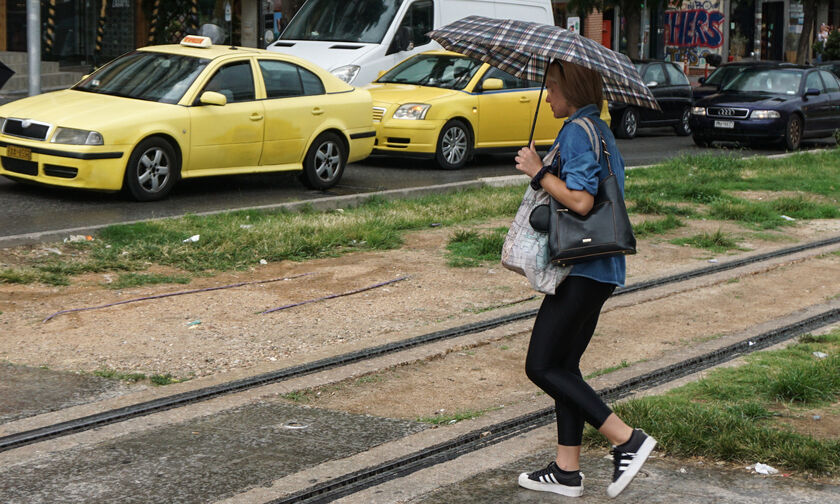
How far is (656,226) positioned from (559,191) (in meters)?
7.41

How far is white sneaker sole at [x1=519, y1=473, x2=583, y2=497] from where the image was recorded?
4.48 m

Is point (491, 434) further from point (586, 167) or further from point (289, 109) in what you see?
point (289, 109)

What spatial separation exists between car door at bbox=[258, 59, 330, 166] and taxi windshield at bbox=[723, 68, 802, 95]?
467 inches

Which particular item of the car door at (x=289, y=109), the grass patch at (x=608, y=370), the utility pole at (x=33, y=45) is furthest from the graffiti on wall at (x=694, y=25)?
the grass patch at (x=608, y=370)

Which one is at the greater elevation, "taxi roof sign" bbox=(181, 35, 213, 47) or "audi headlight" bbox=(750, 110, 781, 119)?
"taxi roof sign" bbox=(181, 35, 213, 47)

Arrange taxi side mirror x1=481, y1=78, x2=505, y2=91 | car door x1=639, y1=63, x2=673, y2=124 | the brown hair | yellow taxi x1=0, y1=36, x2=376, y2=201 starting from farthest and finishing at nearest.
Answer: car door x1=639, y1=63, x2=673, y2=124 → taxi side mirror x1=481, y1=78, x2=505, y2=91 → yellow taxi x1=0, y1=36, x2=376, y2=201 → the brown hair

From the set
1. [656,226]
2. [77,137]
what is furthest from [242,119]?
[656,226]

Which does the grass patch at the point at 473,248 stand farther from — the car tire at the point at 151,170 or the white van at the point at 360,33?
the white van at the point at 360,33

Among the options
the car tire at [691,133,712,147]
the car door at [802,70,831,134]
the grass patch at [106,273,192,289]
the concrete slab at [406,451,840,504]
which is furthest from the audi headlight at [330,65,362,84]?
the concrete slab at [406,451,840,504]

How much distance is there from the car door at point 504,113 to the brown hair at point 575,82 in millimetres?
12118

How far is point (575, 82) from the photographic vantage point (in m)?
4.38

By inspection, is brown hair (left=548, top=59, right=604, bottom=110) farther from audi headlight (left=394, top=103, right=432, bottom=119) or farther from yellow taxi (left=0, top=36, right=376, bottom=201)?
audi headlight (left=394, top=103, right=432, bottom=119)

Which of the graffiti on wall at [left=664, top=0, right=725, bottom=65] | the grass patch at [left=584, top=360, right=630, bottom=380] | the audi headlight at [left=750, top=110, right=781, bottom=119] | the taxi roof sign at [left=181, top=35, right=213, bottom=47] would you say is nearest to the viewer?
the grass patch at [left=584, top=360, right=630, bottom=380]

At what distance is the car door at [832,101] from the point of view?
2302cm
